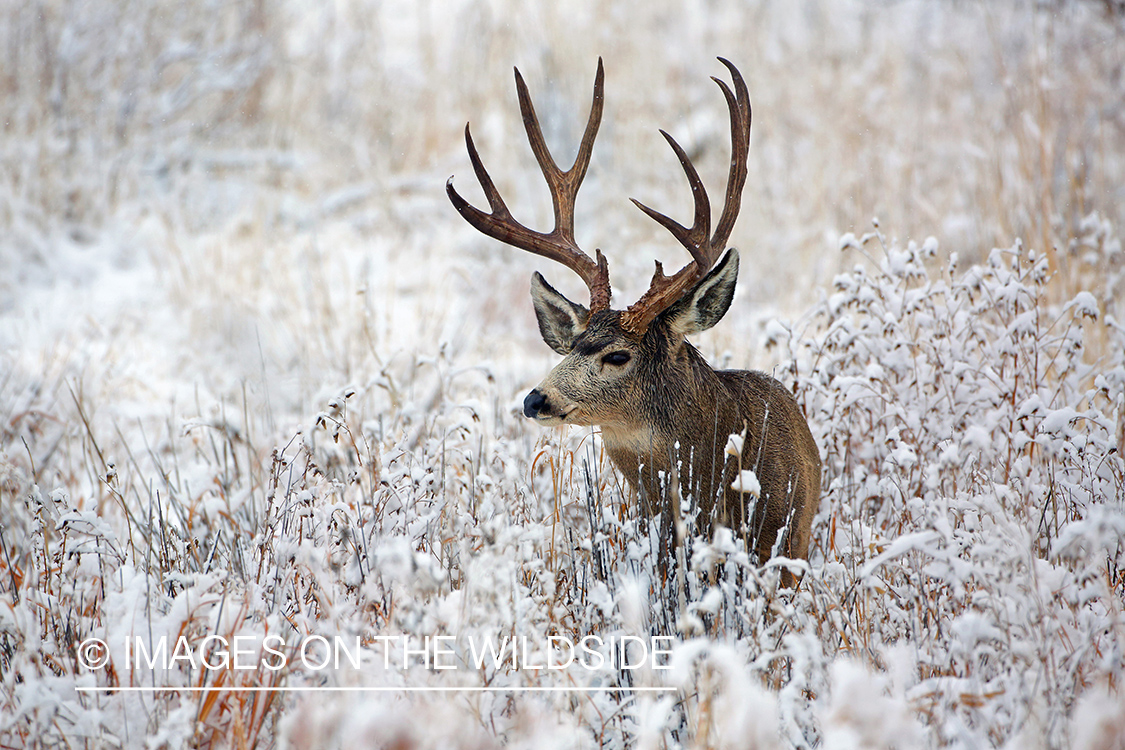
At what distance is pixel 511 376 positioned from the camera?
5594 millimetres

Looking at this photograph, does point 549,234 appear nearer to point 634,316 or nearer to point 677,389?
point 634,316

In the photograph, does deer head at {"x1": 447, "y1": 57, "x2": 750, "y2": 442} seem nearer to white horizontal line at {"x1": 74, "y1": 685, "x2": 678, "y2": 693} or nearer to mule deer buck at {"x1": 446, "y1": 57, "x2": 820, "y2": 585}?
mule deer buck at {"x1": 446, "y1": 57, "x2": 820, "y2": 585}

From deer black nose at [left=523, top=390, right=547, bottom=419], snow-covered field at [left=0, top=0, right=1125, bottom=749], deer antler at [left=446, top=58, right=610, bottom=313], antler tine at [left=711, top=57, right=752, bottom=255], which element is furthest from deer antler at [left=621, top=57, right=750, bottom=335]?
snow-covered field at [left=0, top=0, right=1125, bottom=749]

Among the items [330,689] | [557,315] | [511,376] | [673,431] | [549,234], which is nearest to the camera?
[330,689]

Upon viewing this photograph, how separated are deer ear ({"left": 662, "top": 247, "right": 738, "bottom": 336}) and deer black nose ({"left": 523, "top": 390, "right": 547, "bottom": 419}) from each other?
1.89 ft

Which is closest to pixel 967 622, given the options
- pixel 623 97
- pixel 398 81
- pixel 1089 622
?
pixel 1089 622

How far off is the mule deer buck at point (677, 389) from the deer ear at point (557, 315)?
0.05 metres

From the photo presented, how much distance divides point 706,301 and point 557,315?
0.60 metres

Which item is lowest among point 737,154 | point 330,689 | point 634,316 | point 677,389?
point 330,689

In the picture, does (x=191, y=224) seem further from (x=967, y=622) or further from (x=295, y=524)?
(x=967, y=622)

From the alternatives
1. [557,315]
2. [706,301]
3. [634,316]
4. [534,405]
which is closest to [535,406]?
[534,405]

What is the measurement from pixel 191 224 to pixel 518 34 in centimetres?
530

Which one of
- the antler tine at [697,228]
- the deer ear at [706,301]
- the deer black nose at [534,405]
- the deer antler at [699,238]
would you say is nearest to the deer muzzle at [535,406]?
the deer black nose at [534,405]

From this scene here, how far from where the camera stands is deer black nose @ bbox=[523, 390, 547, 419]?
9.84ft
